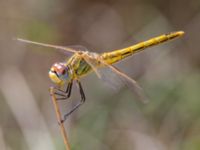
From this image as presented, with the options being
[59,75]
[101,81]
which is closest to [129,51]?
[59,75]

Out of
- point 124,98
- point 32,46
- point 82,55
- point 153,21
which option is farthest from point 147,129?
point 82,55

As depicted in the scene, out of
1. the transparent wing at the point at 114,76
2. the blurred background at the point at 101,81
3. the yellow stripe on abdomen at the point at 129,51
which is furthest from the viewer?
the blurred background at the point at 101,81

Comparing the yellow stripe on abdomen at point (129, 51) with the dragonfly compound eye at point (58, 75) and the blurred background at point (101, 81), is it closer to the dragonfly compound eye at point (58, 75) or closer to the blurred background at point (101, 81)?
the dragonfly compound eye at point (58, 75)

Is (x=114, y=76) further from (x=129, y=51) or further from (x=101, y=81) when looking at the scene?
(x=101, y=81)

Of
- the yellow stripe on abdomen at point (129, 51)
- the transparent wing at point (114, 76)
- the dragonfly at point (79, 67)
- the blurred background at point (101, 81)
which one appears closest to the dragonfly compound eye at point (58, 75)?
the dragonfly at point (79, 67)

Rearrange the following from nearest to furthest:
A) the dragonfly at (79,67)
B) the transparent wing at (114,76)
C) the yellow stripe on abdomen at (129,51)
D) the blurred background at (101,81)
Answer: the dragonfly at (79,67)
the transparent wing at (114,76)
the yellow stripe on abdomen at (129,51)
the blurred background at (101,81)

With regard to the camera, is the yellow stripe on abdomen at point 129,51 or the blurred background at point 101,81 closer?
the yellow stripe on abdomen at point 129,51

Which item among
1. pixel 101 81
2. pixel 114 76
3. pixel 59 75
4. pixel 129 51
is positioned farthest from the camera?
pixel 101 81
